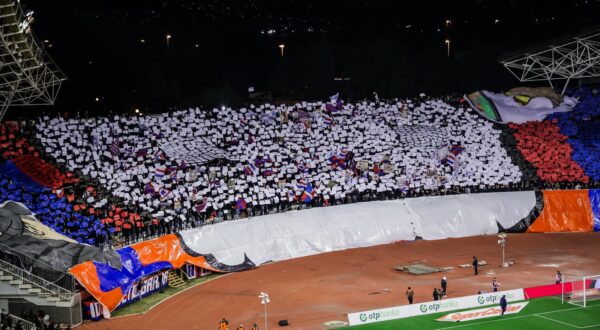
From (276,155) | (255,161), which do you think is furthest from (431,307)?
(276,155)

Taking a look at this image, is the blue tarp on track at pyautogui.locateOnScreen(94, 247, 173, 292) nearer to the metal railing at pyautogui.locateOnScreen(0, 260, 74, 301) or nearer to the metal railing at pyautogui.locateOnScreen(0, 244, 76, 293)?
the metal railing at pyautogui.locateOnScreen(0, 244, 76, 293)

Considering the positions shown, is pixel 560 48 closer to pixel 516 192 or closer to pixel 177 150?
pixel 516 192

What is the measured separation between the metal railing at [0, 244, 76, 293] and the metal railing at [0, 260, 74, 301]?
12 centimetres

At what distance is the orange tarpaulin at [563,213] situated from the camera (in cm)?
5697

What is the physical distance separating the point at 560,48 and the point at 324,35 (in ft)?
75.0

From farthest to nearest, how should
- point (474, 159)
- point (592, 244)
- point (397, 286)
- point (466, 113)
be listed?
1. point (466, 113)
2. point (474, 159)
3. point (592, 244)
4. point (397, 286)

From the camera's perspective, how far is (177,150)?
5450 centimetres

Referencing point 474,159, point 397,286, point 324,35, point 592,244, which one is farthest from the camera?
point 324,35

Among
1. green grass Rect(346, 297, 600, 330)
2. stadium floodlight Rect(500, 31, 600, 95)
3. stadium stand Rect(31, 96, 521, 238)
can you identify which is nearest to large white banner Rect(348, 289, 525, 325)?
green grass Rect(346, 297, 600, 330)

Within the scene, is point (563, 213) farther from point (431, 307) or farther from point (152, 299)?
point (152, 299)

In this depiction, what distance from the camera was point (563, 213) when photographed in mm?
57188

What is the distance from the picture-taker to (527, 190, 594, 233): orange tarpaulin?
187 feet

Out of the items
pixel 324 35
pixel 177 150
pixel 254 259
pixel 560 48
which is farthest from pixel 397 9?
pixel 254 259

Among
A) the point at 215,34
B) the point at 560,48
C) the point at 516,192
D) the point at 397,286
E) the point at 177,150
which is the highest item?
the point at 215,34
